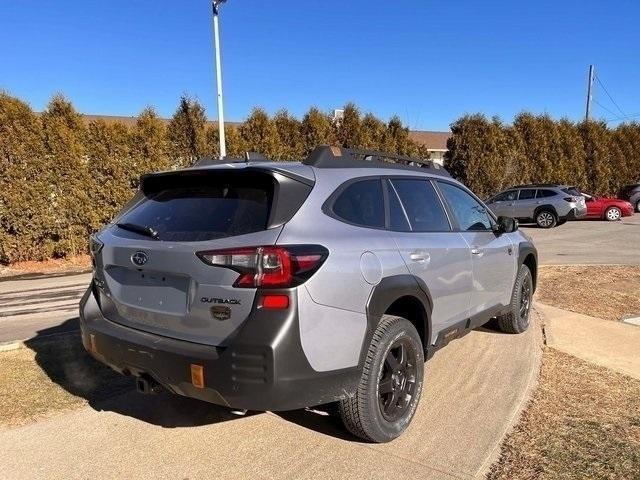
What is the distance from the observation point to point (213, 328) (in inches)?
113

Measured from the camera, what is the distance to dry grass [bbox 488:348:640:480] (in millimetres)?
3170

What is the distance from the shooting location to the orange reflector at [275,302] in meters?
2.74

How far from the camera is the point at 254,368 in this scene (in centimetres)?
274

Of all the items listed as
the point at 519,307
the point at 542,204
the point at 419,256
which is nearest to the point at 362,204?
the point at 419,256

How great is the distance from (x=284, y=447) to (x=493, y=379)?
2.09 meters

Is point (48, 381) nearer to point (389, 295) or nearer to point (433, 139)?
point (389, 295)

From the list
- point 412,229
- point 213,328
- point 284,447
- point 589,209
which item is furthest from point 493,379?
point 589,209

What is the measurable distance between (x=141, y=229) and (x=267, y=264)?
1.05 meters

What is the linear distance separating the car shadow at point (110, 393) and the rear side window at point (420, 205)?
1863 millimetres

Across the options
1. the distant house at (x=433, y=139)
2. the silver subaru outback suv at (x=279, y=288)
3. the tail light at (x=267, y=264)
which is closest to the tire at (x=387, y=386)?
the silver subaru outback suv at (x=279, y=288)

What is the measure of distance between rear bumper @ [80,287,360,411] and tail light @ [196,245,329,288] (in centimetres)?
10

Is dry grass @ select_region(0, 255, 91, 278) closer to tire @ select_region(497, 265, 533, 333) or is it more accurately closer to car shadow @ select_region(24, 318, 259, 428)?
car shadow @ select_region(24, 318, 259, 428)

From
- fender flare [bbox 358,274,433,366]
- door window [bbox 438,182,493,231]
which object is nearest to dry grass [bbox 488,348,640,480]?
fender flare [bbox 358,274,433,366]

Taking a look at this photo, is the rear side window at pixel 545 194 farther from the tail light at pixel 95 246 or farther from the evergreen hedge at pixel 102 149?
the tail light at pixel 95 246
